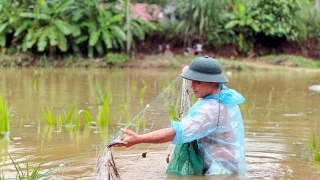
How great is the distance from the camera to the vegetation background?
15.9m

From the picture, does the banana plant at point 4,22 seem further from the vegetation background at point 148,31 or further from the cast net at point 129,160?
the cast net at point 129,160

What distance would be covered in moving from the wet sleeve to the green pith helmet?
6.3 inches

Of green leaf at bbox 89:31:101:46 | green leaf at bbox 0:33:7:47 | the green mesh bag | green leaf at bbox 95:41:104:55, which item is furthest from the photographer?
green leaf at bbox 95:41:104:55

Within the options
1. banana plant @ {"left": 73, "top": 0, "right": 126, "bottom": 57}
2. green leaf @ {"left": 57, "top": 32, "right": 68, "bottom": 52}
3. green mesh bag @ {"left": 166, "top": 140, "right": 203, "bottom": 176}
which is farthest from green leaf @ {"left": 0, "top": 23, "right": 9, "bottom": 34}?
green mesh bag @ {"left": 166, "top": 140, "right": 203, "bottom": 176}

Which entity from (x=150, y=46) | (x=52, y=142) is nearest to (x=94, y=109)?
(x=52, y=142)

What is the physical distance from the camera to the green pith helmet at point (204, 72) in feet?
11.4

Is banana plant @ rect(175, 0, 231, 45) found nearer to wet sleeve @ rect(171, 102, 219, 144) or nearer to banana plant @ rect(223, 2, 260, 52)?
banana plant @ rect(223, 2, 260, 52)

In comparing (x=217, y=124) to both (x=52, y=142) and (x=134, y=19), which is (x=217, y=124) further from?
(x=134, y=19)

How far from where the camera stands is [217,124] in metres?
3.53

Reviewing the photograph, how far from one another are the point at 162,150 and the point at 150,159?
19 centimetres

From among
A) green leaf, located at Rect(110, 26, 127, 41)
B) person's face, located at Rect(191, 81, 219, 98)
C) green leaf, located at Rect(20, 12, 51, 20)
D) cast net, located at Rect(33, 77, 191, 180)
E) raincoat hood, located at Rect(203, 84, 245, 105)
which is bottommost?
cast net, located at Rect(33, 77, 191, 180)

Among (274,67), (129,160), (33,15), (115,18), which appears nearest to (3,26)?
(33,15)

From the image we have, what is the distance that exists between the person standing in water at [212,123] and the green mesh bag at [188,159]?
0.03 meters

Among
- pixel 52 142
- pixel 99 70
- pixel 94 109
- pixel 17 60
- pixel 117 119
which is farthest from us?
pixel 17 60
